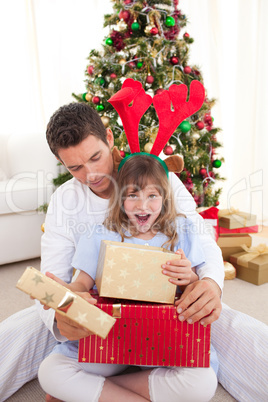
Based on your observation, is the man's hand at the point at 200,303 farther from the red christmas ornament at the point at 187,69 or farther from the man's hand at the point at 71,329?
the red christmas ornament at the point at 187,69

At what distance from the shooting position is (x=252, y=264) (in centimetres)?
215

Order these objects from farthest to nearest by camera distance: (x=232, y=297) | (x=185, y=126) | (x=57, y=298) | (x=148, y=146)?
(x=185, y=126)
(x=148, y=146)
(x=232, y=297)
(x=57, y=298)

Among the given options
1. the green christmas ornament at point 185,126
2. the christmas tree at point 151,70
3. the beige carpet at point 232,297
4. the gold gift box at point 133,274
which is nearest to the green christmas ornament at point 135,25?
the christmas tree at point 151,70

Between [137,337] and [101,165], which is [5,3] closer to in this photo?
[101,165]

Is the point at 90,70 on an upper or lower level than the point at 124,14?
lower

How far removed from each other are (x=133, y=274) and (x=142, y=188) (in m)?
0.31

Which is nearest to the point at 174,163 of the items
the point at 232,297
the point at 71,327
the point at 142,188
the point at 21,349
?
the point at 142,188

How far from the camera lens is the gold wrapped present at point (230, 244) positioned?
2328 mm

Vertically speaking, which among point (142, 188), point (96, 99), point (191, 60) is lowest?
point (142, 188)

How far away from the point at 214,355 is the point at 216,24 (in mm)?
3240

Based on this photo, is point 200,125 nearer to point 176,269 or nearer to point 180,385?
point 176,269

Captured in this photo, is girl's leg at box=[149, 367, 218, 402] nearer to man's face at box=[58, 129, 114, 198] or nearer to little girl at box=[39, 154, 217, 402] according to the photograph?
Result: little girl at box=[39, 154, 217, 402]

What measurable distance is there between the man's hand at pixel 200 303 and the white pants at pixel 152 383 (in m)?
0.17

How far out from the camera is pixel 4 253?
7.62 ft
